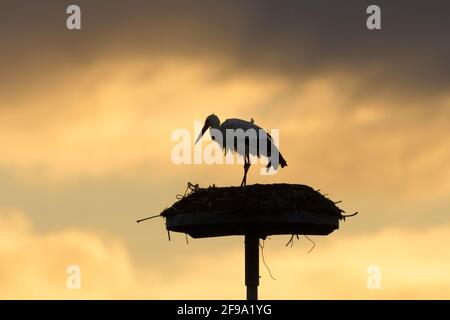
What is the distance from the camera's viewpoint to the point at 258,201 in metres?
15.5

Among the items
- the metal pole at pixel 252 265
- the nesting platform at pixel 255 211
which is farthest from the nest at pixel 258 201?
the metal pole at pixel 252 265

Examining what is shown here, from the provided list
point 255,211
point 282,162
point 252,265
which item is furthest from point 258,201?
point 282,162

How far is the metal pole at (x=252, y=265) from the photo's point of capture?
1658cm

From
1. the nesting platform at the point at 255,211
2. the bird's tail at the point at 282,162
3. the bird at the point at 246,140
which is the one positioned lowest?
the nesting platform at the point at 255,211

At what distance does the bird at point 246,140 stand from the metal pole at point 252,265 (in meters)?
2.48

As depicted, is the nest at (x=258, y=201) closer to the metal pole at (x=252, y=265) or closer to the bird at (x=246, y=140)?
the metal pole at (x=252, y=265)

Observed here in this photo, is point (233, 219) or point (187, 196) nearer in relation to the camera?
point (233, 219)

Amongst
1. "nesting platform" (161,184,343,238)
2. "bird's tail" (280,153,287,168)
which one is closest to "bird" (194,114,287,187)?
"bird's tail" (280,153,287,168)

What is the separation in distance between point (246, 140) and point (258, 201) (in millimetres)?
3752

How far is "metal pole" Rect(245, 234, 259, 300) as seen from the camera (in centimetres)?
1658

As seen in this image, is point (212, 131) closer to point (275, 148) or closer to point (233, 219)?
point (275, 148)
